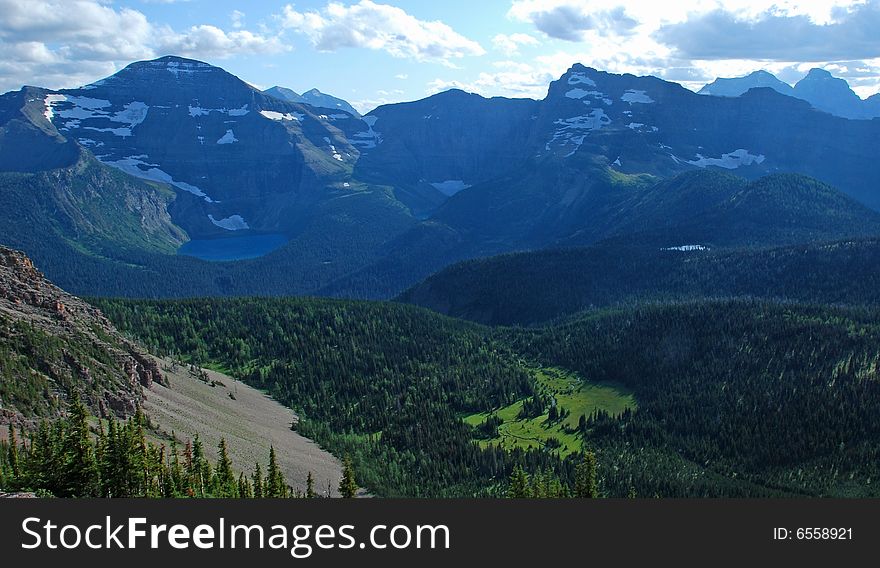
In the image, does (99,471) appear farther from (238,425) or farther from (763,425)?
(763,425)

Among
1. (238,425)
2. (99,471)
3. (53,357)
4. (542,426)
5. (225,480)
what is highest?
(53,357)

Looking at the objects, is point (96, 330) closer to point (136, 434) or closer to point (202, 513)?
point (136, 434)

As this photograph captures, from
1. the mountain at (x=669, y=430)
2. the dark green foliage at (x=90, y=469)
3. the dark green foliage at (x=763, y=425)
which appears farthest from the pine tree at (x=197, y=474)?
the dark green foliage at (x=763, y=425)

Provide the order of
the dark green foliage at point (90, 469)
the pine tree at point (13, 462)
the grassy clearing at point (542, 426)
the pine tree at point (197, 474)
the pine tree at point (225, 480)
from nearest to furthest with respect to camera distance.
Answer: the dark green foliage at point (90, 469) → the pine tree at point (13, 462) → the pine tree at point (225, 480) → the pine tree at point (197, 474) → the grassy clearing at point (542, 426)

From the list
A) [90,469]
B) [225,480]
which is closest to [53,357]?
[225,480]

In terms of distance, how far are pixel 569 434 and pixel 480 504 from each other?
11825 centimetres

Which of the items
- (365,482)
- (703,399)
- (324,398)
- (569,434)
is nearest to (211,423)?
(365,482)

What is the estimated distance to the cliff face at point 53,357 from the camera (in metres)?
120

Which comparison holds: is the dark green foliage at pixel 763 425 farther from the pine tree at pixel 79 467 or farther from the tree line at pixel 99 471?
the pine tree at pixel 79 467

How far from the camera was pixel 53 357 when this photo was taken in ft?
431

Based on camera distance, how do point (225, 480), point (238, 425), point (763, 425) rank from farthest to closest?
1. point (763, 425)
2. point (238, 425)
3. point (225, 480)

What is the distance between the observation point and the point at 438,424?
600 feet

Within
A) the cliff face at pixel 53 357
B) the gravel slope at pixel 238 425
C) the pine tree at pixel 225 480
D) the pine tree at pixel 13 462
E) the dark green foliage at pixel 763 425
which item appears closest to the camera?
the pine tree at pixel 13 462

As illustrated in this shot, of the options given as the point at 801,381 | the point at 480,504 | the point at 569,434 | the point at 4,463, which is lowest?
the point at 569,434
